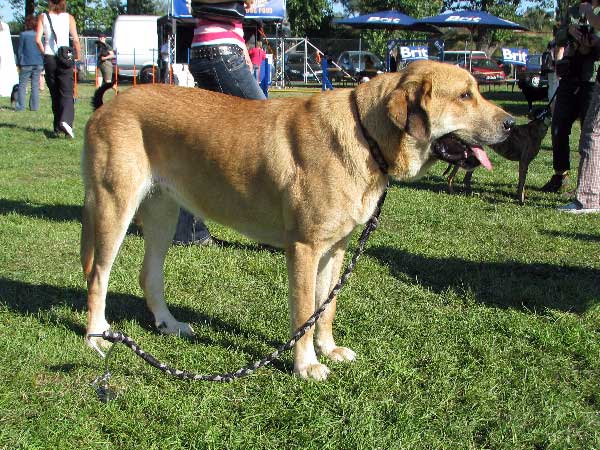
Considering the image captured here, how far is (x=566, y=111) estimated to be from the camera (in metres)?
9.23

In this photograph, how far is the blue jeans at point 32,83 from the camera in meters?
18.0

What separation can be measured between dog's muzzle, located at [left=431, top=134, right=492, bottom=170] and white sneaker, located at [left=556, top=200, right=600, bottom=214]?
478 cm

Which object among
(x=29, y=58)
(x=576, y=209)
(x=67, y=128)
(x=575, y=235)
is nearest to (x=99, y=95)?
(x=575, y=235)

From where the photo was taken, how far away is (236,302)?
496 cm

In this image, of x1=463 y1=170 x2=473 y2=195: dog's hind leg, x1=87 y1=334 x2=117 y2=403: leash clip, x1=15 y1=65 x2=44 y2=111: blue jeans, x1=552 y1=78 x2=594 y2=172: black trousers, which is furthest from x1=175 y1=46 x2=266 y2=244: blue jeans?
x1=15 y1=65 x2=44 y2=111: blue jeans

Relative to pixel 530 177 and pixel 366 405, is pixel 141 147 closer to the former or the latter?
pixel 366 405

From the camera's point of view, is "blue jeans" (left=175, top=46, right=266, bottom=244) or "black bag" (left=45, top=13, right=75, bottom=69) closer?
"blue jeans" (left=175, top=46, right=266, bottom=244)

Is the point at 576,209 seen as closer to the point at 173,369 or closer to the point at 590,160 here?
the point at 590,160

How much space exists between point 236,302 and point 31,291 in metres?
1.60

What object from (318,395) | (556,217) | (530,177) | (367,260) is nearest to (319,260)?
(318,395)

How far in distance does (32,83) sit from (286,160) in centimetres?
1754

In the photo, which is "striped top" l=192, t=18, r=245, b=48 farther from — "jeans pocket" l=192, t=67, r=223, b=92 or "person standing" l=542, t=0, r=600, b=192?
"person standing" l=542, t=0, r=600, b=192

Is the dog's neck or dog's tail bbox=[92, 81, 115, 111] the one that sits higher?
dog's tail bbox=[92, 81, 115, 111]

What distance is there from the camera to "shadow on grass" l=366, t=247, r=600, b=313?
5.05 m
